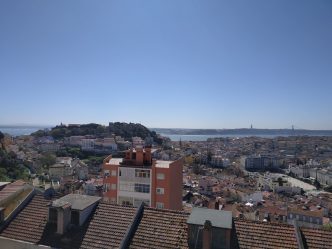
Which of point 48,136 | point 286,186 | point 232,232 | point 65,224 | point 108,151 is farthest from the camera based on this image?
point 48,136

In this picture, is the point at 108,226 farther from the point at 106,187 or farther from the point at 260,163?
the point at 260,163

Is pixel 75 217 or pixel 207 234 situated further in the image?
pixel 75 217

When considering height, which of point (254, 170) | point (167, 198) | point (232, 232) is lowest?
point (254, 170)

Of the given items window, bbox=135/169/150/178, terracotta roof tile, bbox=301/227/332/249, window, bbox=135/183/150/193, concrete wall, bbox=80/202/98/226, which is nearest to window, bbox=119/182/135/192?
window, bbox=135/183/150/193

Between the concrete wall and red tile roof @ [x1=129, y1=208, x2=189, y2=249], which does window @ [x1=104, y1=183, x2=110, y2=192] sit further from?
red tile roof @ [x1=129, y1=208, x2=189, y2=249]

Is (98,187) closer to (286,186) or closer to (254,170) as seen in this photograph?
(286,186)

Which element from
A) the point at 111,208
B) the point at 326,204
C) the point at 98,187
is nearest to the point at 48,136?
the point at 98,187

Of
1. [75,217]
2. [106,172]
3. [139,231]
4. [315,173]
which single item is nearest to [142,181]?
[106,172]

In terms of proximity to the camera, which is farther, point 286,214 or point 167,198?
point 286,214
